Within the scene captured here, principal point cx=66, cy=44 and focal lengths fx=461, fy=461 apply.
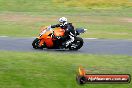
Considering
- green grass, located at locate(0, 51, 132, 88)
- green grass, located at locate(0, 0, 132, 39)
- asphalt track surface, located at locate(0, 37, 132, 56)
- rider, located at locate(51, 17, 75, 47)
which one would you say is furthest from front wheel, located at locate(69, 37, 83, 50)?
green grass, located at locate(0, 0, 132, 39)

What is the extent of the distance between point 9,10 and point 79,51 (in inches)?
798

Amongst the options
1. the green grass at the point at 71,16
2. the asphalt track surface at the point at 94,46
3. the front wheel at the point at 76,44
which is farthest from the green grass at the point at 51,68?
the green grass at the point at 71,16

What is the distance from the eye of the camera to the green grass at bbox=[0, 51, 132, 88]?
1438 cm

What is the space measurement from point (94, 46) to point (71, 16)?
585 inches

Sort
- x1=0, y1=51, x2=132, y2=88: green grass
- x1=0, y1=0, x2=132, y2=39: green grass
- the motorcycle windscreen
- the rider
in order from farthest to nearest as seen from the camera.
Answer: x1=0, y1=0, x2=132, y2=39: green grass, the motorcycle windscreen, the rider, x1=0, y1=51, x2=132, y2=88: green grass

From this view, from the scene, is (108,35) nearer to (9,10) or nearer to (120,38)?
(120,38)

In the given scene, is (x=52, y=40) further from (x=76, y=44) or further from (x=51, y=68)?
(x=51, y=68)

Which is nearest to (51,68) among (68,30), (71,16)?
(68,30)

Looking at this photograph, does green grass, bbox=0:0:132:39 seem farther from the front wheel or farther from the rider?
the rider

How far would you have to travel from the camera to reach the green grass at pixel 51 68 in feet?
47.2

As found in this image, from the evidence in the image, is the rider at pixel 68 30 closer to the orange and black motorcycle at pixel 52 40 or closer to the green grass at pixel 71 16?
the orange and black motorcycle at pixel 52 40

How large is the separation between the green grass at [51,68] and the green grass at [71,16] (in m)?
9.69

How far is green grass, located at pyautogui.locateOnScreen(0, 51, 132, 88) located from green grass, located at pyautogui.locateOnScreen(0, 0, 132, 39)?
9692mm

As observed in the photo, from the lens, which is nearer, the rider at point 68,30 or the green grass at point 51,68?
the green grass at point 51,68
